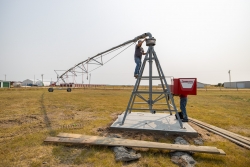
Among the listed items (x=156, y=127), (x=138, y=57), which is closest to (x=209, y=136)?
(x=156, y=127)

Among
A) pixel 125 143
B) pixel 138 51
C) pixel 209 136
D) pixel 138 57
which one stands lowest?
pixel 209 136

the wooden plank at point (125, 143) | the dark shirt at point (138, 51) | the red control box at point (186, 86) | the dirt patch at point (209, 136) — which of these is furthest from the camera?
the dark shirt at point (138, 51)

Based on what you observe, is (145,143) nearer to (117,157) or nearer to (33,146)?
(117,157)

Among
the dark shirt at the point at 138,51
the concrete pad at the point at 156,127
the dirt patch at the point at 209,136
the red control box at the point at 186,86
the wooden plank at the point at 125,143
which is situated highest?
the dark shirt at the point at 138,51

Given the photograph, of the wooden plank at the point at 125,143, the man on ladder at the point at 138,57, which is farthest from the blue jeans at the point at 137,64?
the wooden plank at the point at 125,143

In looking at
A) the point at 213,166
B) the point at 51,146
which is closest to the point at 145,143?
the point at 213,166

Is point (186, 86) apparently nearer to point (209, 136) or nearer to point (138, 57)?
point (209, 136)

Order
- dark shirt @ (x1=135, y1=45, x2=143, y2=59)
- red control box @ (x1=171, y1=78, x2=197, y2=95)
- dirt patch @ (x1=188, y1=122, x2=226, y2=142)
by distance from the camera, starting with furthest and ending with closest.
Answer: dark shirt @ (x1=135, y1=45, x2=143, y2=59), red control box @ (x1=171, y1=78, x2=197, y2=95), dirt patch @ (x1=188, y1=122, x2=226, y2=142)

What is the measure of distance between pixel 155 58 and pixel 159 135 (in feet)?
11.3

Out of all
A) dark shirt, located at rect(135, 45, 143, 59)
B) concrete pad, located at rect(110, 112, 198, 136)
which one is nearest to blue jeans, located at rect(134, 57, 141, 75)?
dark shirt, located at rect(135, 45, 143, 59)

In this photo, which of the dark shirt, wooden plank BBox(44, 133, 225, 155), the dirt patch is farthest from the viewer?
the dark shirt

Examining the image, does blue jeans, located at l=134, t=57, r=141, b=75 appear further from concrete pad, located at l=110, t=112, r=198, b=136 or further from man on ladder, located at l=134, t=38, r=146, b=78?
concrete pad, located at l=110, t=112, r=198, b=136

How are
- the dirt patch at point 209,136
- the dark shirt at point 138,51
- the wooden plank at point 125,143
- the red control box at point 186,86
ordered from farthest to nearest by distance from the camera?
the dark shirt at point 138,51, the red control box at point 186,86, the dirt patch at point 209,136, the wooden plank at point 125,143

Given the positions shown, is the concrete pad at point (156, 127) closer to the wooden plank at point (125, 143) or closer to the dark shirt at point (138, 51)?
the wooden plank at point (125, 143)
